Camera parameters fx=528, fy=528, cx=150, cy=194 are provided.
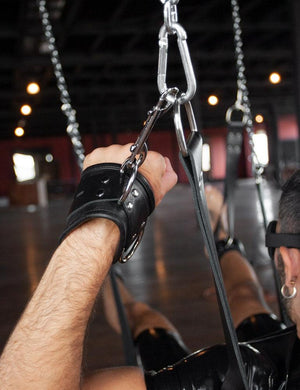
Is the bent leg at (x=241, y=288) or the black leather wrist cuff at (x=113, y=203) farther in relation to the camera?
the bent leg at (x=241, y=288)

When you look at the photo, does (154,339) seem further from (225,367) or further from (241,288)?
(225,367)

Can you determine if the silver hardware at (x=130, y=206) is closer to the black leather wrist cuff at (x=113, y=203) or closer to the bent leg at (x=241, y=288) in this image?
the black leather wrist cuff at (x=113, y=203)

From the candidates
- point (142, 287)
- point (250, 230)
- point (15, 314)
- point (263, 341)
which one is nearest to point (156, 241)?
point (250, 230)

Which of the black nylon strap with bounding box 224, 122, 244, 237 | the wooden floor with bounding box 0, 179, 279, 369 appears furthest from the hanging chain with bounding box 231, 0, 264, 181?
the wooden floor with bounding box 0, 179, 279, 369

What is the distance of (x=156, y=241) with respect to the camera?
564cm

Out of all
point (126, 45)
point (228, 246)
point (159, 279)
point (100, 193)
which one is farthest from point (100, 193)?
point (126, 45)

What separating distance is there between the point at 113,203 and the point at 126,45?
365 inches

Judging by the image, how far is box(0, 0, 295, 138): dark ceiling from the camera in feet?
24.1

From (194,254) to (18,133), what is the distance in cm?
1775

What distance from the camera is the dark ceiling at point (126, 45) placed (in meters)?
7.34

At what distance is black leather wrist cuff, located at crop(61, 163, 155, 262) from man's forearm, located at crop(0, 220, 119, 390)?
0.06ft

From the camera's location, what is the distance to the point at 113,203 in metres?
0.63

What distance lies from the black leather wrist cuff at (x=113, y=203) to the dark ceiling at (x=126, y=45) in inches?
176

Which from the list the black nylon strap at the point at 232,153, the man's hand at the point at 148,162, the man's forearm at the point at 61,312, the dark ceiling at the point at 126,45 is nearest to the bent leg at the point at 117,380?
the man's forearm at the point at 61,312
